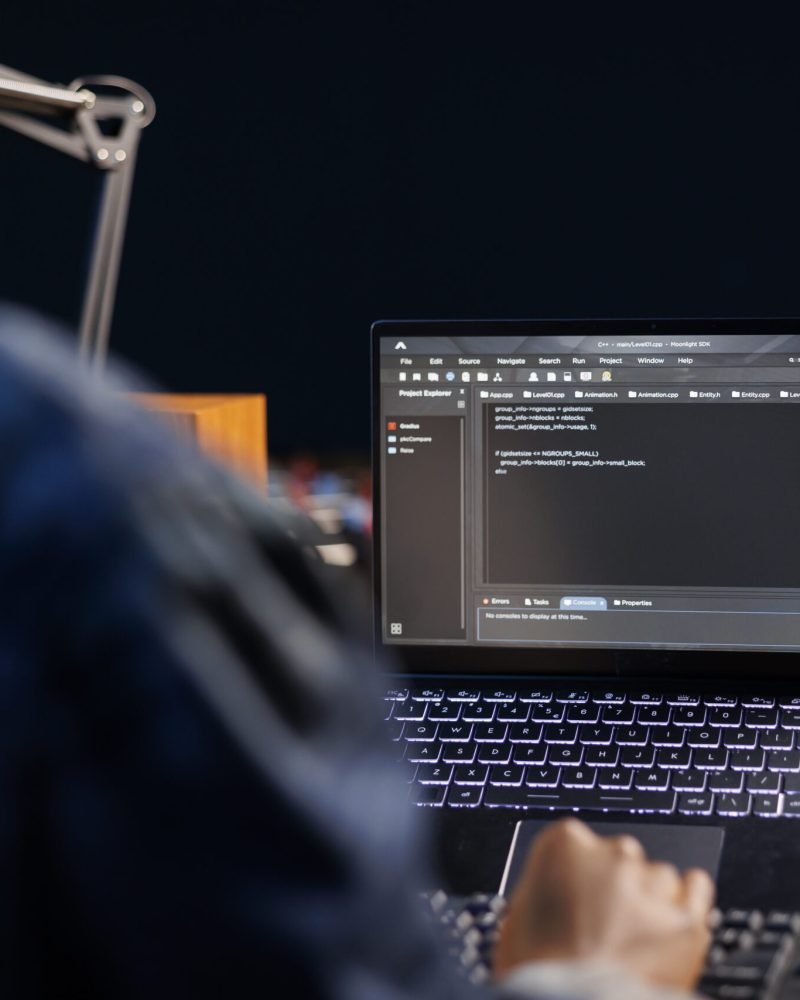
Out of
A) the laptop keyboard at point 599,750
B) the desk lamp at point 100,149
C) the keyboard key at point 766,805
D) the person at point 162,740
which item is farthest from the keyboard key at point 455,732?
the person at point 162,740

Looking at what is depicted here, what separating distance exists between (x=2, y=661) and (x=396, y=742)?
2.04 ft

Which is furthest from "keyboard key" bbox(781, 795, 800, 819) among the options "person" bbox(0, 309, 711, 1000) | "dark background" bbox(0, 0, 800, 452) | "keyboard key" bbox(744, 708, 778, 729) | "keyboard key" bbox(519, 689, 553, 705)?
"dark background" bbox(0, 0, 800, 452)

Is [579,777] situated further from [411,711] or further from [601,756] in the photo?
[411,711]

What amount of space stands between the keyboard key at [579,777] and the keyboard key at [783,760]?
118 millimetres

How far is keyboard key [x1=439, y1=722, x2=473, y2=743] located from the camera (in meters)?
0.86

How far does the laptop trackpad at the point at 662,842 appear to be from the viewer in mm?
711

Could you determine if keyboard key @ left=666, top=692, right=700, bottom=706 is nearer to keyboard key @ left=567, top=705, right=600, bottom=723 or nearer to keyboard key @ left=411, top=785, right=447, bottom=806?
keyboard key @ left=567, top=705, right=600, bottom=723

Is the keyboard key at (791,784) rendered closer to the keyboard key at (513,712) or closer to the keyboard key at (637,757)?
the keyboard key at (637,757)

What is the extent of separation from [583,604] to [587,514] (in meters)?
0.07

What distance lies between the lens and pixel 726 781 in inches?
31.3

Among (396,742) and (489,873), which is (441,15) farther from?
(489,873)

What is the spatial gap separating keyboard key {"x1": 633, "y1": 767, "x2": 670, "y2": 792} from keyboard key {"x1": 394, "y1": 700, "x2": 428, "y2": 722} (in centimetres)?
17

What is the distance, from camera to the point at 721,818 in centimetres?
76

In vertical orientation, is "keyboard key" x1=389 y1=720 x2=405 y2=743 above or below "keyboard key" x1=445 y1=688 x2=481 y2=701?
below
